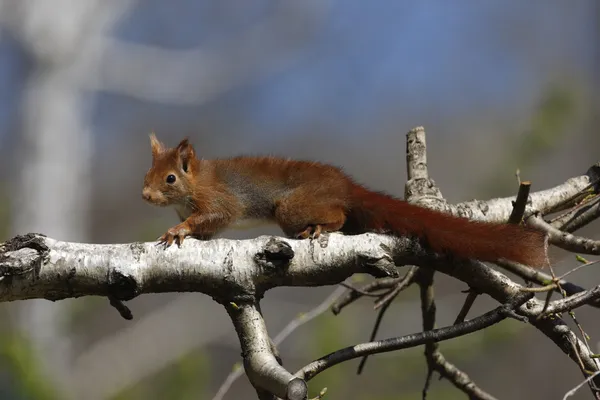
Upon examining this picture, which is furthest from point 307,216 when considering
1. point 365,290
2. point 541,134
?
point 541,134

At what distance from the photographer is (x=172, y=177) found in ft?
11.0

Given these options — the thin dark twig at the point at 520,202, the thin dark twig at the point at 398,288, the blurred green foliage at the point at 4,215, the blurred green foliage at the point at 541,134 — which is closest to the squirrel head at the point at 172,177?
the thin dark twig at the point at 398,288

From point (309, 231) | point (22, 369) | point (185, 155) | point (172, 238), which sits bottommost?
point (22, 369)

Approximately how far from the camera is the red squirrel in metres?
2.37

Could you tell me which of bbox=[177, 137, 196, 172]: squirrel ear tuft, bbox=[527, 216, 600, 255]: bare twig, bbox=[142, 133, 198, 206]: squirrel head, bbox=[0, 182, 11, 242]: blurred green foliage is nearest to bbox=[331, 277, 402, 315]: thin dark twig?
bbox=[527, 216, 600, 255]: bare twig

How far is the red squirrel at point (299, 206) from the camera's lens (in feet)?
7.78

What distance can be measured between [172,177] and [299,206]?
726 mm

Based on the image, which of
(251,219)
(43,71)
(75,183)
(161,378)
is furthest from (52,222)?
(251,219)

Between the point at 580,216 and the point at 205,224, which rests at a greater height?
the point at 205,224

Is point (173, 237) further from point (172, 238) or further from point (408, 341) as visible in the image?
point (408, 341)

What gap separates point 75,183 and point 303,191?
674cm

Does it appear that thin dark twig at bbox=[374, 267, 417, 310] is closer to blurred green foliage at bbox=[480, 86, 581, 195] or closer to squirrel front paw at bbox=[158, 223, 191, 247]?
squirrel front paw at bbox=[158, 223, 191, 247]

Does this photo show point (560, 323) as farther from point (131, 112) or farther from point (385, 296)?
point (131, 112)

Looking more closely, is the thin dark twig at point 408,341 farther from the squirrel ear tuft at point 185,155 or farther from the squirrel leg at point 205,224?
the squirrel ear tuft at point 185,155
